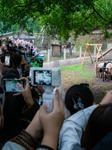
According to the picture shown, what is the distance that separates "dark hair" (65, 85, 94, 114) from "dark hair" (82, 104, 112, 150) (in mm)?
595

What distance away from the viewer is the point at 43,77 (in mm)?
1550

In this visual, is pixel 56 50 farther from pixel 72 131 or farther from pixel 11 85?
pixel 72 131

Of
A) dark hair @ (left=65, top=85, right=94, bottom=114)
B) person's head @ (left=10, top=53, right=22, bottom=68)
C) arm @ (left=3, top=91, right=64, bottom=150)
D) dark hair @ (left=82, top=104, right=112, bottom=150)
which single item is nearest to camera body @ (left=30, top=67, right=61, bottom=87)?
dark hair @ (left=65, top=85, right=94, bottom=114)

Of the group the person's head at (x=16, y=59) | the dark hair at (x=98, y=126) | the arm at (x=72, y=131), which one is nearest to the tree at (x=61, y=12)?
the person's head at (x=16, y=59)

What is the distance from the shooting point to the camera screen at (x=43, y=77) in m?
1.53

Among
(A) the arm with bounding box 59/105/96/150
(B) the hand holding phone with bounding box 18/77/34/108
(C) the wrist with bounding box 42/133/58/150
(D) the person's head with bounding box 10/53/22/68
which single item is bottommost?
(A) the arm with bounding box 59/105/96/150

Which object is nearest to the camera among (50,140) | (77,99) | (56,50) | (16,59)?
(50,140)

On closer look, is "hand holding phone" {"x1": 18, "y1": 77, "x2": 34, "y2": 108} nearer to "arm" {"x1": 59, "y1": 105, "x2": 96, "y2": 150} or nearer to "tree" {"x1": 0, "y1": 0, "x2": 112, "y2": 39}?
"arm" {"x1": 59, "y1": 105, "x2": 96, "y2": 150}

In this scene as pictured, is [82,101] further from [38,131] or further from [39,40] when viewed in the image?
[39,40]

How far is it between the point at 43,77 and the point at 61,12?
5.73 meters

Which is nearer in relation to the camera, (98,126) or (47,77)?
(98,126)

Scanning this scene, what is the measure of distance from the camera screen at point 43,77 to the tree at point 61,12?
3756 millimetres

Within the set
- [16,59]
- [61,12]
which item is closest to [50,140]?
[16,59]

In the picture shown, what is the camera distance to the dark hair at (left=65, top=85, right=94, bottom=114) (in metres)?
1.60
